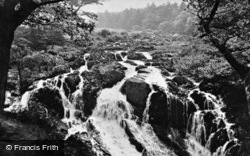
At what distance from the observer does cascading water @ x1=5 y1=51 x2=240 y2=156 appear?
14609mm

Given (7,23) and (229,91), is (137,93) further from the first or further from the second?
(7,23)

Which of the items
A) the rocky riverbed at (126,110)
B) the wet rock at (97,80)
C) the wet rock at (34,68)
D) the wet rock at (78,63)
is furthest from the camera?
the wet rock at (78,63)

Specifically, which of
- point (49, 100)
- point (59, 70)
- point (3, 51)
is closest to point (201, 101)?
point (49, 100)

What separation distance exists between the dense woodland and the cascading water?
213ft

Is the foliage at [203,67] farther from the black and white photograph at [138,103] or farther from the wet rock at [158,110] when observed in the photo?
the wet rock at [158,110]

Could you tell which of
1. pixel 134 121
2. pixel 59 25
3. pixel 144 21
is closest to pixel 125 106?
pixel 134 121

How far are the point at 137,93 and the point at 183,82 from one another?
183 inches

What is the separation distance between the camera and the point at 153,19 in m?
98.7

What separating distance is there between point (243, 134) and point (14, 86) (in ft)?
54.8

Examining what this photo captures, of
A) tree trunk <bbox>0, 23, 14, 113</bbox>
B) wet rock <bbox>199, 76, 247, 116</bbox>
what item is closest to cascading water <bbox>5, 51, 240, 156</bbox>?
wet rock <bbox>199, 76, 247, 116</bbox>

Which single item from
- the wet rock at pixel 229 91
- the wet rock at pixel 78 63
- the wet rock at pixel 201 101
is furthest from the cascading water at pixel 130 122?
the wet rock at pixel 78 63

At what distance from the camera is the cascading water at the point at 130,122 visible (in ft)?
47.9

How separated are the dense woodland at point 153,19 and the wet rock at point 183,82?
61.4 meters

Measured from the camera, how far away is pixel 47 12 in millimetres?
8484
